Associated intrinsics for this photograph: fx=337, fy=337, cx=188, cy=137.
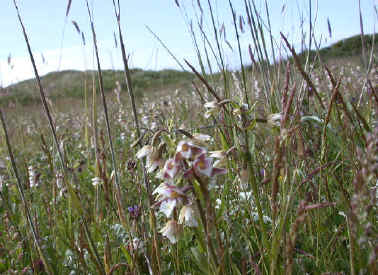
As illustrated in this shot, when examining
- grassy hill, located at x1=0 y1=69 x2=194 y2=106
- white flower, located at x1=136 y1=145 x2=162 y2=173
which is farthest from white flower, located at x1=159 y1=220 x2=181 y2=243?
grassy hill, located at x1=0 y1=69 x2=194 y2=106

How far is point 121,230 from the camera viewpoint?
1.95 metres

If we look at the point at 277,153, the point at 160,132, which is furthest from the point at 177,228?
the point at 277,153

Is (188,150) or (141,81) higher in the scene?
(141,81)

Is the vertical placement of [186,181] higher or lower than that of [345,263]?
higher

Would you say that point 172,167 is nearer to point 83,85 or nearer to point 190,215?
point 190,215

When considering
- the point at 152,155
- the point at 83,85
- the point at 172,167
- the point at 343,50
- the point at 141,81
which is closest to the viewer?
the point at 172,167

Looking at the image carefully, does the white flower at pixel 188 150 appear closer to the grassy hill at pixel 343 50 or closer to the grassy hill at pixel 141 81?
the grassy hill at pixel 141 81

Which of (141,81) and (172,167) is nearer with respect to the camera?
(172,167)

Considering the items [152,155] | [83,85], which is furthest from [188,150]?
[83,85]

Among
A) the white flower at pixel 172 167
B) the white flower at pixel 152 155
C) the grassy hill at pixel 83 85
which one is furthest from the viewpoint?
the grassy hill at pixel 83 85

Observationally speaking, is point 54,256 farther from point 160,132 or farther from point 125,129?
point 125,129

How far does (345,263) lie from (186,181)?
32.8 inches

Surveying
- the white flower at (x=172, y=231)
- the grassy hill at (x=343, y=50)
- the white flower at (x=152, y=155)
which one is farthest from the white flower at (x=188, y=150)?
the grassy hill at (x=343, y=50)

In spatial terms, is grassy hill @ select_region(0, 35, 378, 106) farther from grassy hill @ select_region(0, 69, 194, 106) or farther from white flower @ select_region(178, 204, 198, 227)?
white flower @ select_region(178, 204, 198, 227)
